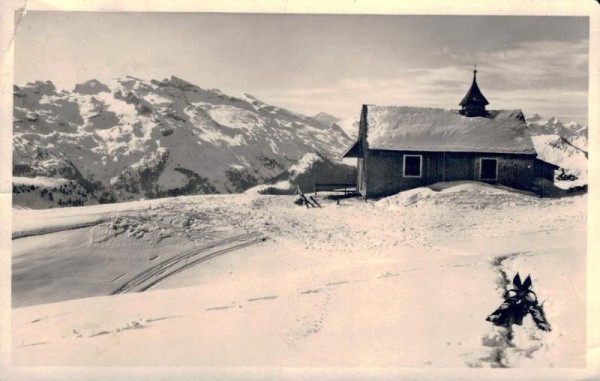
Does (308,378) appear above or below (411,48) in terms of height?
below

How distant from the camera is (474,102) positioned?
5.07 m

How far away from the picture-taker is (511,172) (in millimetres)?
5273

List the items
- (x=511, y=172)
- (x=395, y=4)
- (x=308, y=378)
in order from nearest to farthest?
(x=308, y=378) → (x=395, y=4) → (x=511, y=172)

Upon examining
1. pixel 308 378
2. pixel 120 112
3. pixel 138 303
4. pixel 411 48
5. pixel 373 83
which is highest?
pixel 411 48

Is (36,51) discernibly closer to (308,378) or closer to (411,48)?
(411,48)

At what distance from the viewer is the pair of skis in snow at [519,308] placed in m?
4.53

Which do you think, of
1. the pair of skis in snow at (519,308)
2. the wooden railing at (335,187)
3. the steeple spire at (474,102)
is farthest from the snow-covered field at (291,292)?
the steeple spire at (474,102)

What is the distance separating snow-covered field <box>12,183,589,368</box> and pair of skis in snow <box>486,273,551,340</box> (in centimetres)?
8

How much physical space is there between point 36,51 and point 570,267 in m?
5.87

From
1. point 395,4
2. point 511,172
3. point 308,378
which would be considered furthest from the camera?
point 511,172

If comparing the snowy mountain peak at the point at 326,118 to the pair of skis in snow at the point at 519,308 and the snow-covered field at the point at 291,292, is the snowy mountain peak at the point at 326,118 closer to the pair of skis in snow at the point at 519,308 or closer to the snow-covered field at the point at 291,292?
the snow-covered field at the point at 291,292

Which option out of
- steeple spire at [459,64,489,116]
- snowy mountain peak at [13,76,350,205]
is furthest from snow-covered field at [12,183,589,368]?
steeple spire at [459,64,489,116]

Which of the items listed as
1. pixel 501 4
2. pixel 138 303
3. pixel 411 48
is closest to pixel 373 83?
pixel 411 48

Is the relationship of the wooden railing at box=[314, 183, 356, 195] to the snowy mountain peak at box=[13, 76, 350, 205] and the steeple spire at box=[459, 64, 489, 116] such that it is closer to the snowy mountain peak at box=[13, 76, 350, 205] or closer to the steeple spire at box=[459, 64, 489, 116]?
the snowy mountain peak at box=[13, 76, 350, 205]
